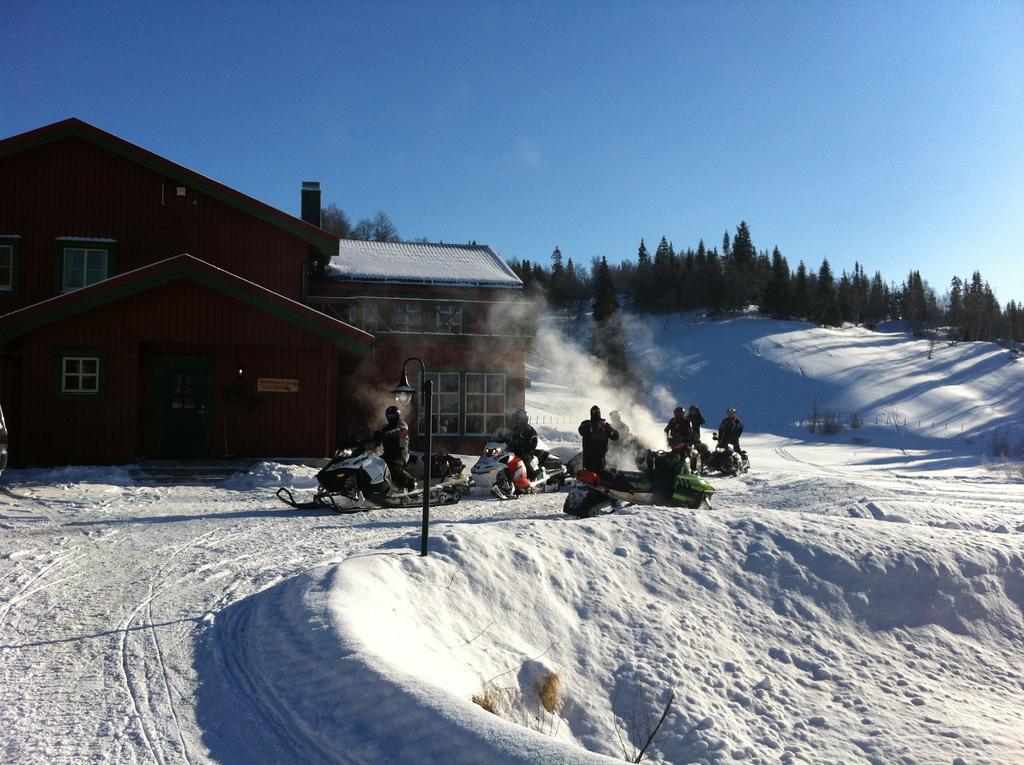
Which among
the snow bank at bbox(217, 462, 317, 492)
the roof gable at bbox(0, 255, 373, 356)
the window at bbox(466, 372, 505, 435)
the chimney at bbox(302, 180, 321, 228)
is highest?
the chimney at bbox(302, 180, 321, 228)

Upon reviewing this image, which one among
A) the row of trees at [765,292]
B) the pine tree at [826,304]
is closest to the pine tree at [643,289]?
the row of trees at [765,292]

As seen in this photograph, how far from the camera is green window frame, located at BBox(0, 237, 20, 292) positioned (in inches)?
728

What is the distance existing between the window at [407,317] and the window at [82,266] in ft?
24.3

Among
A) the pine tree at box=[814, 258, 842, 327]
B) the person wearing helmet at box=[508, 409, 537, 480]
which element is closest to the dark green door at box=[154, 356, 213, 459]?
the person wearing helmet at box=[508, 409, 537, 480]

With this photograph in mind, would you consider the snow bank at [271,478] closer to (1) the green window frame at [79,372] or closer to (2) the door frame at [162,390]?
(2) the door frame at [162,390]

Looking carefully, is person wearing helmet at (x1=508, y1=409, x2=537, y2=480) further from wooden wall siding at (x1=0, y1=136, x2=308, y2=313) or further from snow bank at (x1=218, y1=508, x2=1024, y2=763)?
wooden wall siding at (x1=0, y1=136, x2=308, y2=313)

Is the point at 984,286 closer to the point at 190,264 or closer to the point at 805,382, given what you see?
the point at 805,382

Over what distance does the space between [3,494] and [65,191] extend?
9.63 meters

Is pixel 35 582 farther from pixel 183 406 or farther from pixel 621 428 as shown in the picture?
pixel 621 428

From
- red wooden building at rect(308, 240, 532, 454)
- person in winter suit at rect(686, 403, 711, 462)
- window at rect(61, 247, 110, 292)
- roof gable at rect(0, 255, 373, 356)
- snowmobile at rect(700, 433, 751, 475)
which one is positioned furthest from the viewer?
red wooden building at rect(308, 240, 532, 454)

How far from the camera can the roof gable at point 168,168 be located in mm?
18266

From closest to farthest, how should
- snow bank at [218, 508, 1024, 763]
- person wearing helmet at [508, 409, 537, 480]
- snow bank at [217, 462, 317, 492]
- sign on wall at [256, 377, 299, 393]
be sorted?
snow bank at [218, 508, 1024, 763]
snow bank at [217, 462, 317, 492]
person wearing helmet at [508, 409, 537, 480]
sign on wall at [256, 377, 299, 393]

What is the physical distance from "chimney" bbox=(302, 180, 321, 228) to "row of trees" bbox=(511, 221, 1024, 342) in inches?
1732

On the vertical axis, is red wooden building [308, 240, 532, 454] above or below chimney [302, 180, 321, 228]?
below
